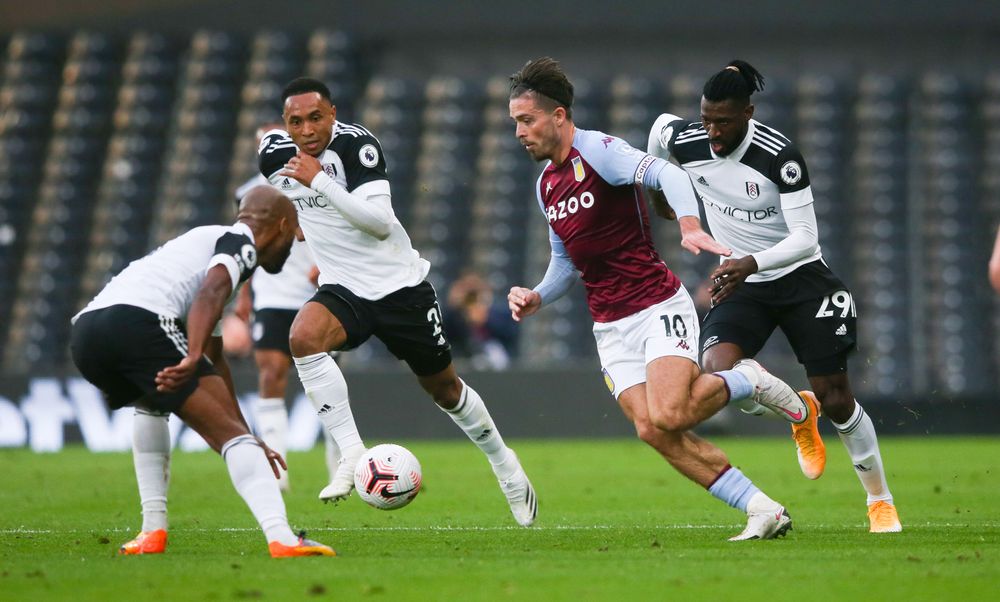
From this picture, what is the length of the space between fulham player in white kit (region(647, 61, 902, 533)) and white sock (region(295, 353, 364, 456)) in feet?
6.70

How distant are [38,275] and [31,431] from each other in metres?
5.76

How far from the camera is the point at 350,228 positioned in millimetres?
8188

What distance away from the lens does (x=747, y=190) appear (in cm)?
779

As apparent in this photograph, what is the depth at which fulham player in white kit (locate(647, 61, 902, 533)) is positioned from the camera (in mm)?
7617

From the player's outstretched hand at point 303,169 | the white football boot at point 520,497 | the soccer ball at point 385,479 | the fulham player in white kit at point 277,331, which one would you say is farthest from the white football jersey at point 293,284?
the soccer ball at point 385,479

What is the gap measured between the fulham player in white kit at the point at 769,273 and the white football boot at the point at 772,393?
133 mm

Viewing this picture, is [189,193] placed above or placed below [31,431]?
above

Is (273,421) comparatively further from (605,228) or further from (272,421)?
(605,228)

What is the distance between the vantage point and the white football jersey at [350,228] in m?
8.08

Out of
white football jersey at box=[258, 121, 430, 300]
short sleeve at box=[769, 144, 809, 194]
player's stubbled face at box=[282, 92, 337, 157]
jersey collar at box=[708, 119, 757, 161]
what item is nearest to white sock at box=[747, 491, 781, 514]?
short sleeve at box=[769, 144, 809, 194]

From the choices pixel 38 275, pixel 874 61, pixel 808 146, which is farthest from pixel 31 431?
pixel 874 61

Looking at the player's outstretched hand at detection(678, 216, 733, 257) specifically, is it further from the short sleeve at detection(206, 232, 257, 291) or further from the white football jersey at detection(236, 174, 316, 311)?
the white football jersey at detection(236, 174, 316, 311)

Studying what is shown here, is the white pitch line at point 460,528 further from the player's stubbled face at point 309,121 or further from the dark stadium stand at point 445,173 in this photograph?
the dark stadium stand at point 445,173

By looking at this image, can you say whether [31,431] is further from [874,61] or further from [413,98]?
[874,61]
